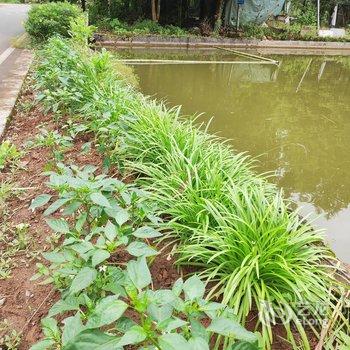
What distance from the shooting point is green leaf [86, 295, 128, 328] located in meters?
1.10

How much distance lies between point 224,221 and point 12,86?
12.9 ft

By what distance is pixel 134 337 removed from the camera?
1011 millimetres

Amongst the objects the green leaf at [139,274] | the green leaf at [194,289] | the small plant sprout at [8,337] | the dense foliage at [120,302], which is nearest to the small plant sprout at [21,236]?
the dense foliage at [120,302]

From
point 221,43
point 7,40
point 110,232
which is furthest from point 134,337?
point 221,43

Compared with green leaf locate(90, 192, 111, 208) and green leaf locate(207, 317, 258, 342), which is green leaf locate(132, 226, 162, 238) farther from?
green leaf locate(207, 317, 258, 342)

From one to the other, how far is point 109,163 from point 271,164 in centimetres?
263

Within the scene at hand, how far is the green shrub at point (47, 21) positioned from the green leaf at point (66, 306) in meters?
8.14

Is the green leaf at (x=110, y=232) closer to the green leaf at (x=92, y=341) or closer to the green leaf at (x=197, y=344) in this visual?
the green leaf at (x=92, y=341)

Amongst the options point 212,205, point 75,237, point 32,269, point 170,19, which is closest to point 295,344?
point 212,205

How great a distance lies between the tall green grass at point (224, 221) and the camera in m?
1.81

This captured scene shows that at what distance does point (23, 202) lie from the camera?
8.37 feet

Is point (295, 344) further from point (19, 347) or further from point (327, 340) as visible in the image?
point (19, 347)

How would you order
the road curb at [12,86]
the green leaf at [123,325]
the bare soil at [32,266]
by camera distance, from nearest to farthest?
the green leaf at [123,325], the bare soil at [32,266], the road curb at [12,86]

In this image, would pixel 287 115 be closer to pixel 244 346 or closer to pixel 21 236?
pixel 21 236
